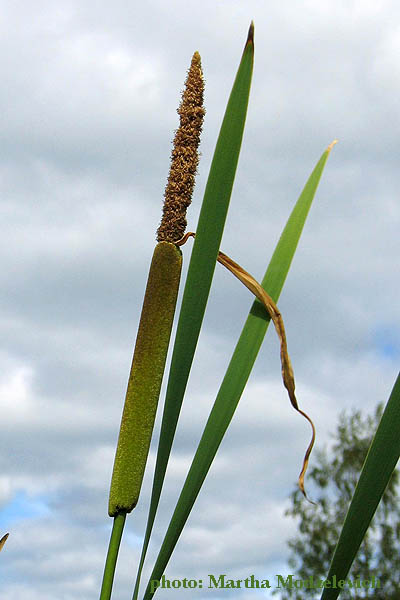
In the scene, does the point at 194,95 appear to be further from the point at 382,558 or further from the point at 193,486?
the point at 382,558

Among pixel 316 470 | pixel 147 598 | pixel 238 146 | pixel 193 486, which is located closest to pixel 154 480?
pixel 193 486

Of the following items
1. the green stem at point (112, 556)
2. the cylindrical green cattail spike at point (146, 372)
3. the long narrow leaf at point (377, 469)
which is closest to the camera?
the long narrow leaf at point (377, 469)

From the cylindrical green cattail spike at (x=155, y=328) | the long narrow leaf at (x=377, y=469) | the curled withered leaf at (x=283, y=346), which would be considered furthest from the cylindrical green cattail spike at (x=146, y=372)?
the long narrow leaf at (x=377, y=469)

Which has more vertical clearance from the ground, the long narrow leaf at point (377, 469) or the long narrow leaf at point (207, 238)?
the long narrow leaf at point (207, 238)

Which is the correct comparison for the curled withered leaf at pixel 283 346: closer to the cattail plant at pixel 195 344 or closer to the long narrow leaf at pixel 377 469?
the cattail plant at pixel 195 344

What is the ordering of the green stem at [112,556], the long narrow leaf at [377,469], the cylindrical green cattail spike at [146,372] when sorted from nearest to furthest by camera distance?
1. the long narrow leaf at [377,469]
2. the green stem at [112,556]
3. the cylindrical green cattail spike at [146,372]

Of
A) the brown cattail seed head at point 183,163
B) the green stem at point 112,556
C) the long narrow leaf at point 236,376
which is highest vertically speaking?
the brown cattail seed head at point 183,163

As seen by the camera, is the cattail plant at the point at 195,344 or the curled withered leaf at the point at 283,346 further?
the curled withered leaf at the point at 283,346
